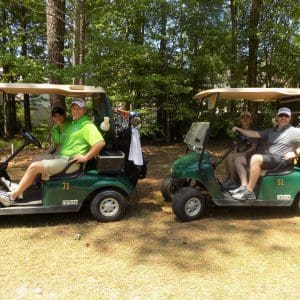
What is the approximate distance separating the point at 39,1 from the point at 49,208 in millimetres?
6731

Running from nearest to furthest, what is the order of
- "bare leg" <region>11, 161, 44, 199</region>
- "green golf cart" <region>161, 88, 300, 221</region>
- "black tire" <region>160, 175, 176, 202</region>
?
"bare leg" <region>11, 161, 44, 199</region> < "green golf cart" <region>161, 88, 300, 221</region> < "black tire" <region>160, 175, 176, 202</region>

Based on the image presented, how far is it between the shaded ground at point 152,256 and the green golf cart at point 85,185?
214 mm

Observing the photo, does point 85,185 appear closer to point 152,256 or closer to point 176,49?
point 152,256

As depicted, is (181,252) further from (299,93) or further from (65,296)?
(299,93)

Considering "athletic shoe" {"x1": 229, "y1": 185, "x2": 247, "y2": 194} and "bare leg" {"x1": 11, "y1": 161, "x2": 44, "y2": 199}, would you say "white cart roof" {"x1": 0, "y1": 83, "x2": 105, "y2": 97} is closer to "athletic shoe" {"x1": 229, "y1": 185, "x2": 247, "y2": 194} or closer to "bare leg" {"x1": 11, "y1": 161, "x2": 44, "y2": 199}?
"bare leg" {"x1": 11, "y1": 161, "x2": 44, "y2": 199}

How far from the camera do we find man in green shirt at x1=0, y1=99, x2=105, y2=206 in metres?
4.46

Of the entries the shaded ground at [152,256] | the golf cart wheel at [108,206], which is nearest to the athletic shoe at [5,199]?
the shaded ground at [152,256]

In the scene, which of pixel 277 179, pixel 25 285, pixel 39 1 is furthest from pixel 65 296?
pixel 39 1

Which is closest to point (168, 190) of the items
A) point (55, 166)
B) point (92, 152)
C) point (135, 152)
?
point (135, 152)

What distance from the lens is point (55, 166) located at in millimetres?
4500

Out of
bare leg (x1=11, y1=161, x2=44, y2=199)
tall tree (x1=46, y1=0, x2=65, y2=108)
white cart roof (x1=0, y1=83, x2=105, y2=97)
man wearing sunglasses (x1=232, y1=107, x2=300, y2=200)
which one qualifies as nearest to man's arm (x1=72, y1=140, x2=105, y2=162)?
bare leg (x1=11, y1=161, x2=44, y2=199)

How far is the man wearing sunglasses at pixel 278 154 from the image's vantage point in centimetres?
486

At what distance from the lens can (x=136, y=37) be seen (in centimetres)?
1048

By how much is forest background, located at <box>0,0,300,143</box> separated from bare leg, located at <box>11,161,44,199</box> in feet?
14.5
